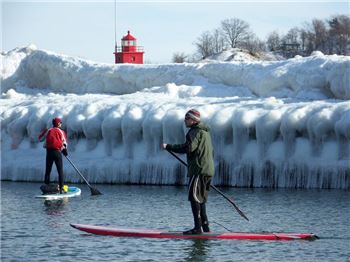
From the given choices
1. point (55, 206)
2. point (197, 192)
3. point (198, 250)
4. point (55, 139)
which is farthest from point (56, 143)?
point (198, 250)

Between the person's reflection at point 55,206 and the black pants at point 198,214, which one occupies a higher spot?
the black pants at point 198,214

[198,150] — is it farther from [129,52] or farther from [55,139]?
[129,52]

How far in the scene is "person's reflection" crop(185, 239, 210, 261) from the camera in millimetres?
15242

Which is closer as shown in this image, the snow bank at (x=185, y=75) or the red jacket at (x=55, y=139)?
the red jacket at (x=55, y=139)

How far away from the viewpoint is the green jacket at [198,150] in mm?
16594

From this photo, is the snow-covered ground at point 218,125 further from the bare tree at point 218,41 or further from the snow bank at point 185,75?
the bare tree at point 218,41

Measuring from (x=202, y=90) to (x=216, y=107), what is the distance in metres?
5.81

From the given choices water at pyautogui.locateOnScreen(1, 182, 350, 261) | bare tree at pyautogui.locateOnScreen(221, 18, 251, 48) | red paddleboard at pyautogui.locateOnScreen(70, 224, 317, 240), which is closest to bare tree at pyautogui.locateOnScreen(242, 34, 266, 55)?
bare tree at pyautogui.locateOnScreen(221, 18, 251, 48)

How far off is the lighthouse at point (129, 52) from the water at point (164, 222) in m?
24.9

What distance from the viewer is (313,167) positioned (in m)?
26.5

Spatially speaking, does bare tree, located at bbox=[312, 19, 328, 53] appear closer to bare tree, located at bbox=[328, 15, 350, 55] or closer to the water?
bare tree, located at bbox=[328, 15, 350, 55]

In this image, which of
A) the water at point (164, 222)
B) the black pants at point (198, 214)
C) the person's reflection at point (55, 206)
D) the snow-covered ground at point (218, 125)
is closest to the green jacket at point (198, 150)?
the black pants at point (198, 214)

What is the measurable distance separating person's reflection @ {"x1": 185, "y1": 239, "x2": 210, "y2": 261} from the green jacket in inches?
43.2

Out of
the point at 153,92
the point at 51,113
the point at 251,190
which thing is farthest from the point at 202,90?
the point at 251,190
